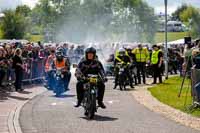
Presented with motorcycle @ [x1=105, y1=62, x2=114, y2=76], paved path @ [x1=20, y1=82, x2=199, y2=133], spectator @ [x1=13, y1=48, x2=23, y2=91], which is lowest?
motorcycle @ [x1=105, y1=62, x2=114, y2=76]

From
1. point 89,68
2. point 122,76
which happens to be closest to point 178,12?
point 122,76

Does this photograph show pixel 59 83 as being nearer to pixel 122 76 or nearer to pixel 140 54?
pixel 122 76

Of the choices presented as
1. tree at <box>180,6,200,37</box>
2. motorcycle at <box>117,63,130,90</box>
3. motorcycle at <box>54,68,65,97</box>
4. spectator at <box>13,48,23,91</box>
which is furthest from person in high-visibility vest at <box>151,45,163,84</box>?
tree at <box>180,6,200,37</box>

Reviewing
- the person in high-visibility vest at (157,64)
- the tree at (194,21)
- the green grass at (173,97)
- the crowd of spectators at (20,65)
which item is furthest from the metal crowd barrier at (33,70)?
the tree at (194,21)

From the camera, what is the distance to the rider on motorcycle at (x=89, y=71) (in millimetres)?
17516

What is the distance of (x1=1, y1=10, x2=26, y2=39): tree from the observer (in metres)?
99.4

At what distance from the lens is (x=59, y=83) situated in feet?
80.3

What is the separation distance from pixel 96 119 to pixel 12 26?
86116mm

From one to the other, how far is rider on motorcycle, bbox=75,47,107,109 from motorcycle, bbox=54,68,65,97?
6637mm

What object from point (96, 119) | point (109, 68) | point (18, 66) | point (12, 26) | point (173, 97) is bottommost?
point (109, 68)

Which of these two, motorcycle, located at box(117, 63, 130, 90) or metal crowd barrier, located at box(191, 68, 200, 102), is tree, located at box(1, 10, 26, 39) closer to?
motorcycle, located at box(117, 63, 130, 90)

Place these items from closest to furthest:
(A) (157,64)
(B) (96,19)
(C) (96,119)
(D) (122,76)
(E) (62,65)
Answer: (C) (96,119), (E) (62,65), (D) (122,76), (A) (157,64), (B) (96,19)

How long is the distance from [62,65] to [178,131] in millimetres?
11559

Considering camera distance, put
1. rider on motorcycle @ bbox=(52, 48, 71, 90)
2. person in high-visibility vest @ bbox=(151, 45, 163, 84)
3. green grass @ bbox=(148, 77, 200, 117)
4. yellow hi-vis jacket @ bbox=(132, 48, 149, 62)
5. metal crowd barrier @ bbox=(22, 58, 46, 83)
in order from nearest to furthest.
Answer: green grass @ bbox=(148, 77, 200, 117)
rider on motorcycle @ bbox=(52, 48, 71, 90)
metal crowd barrier @ bbox=(22, 58, 46, 83)
person in high-visibility vest @ bbox=(151, 45, 163, 84)
yellow hi-vis jacket @ bbox=(132, 48, 149, 62)
